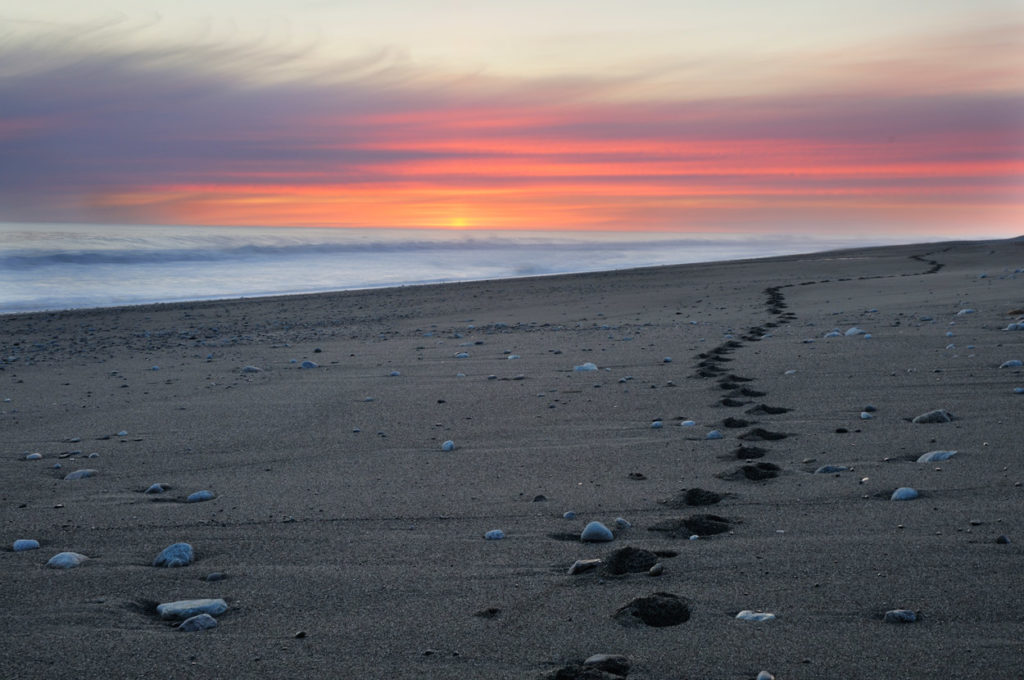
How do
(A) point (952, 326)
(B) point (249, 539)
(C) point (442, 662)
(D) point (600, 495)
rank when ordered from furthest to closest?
1. (A) point (952, 326)
2. (D) point (600, 495)
3. (B) point (249, 539)
4. (C) point (442, 662)

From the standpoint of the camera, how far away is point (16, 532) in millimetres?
3375

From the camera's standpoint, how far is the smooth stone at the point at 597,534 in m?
3.09

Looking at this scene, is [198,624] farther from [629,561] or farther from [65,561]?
[629,561]

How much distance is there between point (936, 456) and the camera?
388 centimetres

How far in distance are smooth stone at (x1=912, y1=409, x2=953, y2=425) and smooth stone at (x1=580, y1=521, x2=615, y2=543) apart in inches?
91.7

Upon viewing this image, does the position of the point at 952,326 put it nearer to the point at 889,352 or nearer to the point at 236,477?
the point at 889,352

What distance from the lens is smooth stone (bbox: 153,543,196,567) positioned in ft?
9.73

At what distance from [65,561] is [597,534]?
1.75 metres

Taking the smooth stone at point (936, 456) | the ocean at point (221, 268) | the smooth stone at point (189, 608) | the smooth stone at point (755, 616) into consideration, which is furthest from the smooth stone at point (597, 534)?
the ocean at point (221, 268)

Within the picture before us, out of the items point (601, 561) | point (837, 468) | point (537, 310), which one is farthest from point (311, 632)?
point (537, 310)

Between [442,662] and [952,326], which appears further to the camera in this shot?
[952,326]

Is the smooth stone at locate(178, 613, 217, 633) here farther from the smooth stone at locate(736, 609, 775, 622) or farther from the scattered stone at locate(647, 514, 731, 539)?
the scattered stone at locate(647, 514, 731, 539)

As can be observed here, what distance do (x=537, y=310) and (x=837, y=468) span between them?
9829 millimetres

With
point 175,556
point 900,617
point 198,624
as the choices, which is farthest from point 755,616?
point 175,556
